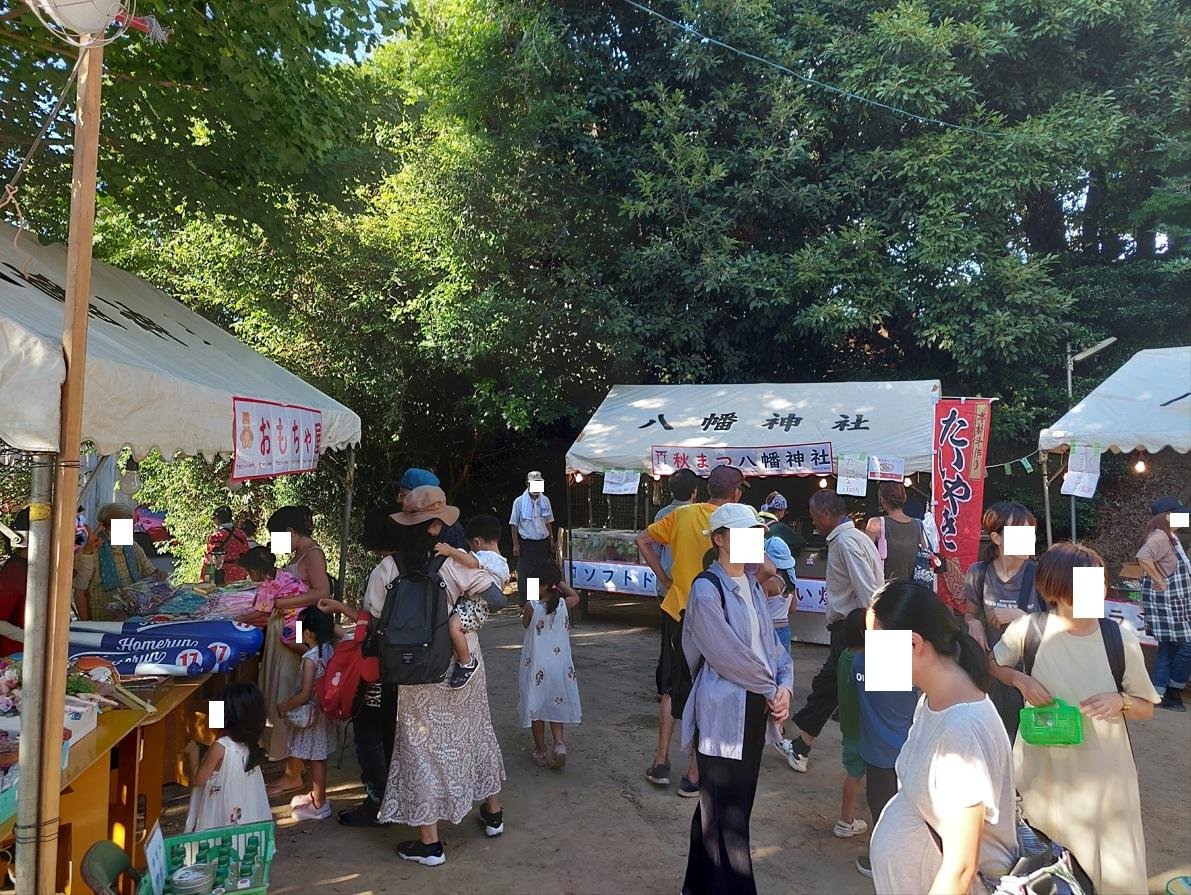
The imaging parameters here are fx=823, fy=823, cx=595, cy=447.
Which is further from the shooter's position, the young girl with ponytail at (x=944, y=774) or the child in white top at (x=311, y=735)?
the child in white top at (x=311, y=735)

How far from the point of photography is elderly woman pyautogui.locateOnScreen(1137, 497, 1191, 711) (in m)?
6.51

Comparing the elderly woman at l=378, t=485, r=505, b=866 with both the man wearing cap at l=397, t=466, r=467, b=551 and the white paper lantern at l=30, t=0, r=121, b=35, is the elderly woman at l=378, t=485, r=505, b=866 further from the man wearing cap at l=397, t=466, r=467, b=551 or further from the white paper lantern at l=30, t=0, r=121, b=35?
the white paper lantern at l=30, t=0, r=121, b=35

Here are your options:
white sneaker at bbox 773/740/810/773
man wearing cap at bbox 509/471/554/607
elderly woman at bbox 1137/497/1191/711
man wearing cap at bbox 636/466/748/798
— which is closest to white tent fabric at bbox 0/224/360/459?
man wearing cap at bbox 636/466/748/798

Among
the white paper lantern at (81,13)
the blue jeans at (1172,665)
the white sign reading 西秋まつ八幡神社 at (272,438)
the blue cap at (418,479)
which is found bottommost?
the blue jeans at (1172,665)

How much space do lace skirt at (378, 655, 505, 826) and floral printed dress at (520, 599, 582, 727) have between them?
1.05m

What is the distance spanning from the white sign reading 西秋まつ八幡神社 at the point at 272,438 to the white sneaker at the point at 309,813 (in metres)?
1.76

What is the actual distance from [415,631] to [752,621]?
147 centimetres

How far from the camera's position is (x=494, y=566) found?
158 inches

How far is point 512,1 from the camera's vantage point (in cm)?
1059

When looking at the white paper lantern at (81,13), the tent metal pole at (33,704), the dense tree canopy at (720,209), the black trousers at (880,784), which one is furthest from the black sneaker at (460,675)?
the dense tree canopy at (720,209)

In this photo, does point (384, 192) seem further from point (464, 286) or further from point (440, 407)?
point (440, 407)

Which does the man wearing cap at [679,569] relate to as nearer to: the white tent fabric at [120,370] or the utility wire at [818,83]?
the white tent fabric at [120,370]

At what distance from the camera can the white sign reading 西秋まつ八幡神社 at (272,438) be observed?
3949mm

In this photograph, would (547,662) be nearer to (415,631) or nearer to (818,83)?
(415,631)
